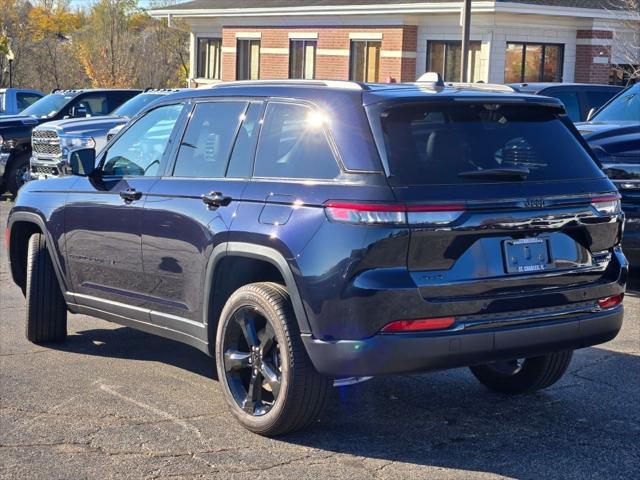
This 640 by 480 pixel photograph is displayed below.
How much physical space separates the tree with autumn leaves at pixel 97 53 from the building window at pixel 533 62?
61.9ft

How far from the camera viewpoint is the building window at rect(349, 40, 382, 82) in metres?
29.8

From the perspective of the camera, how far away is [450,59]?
28.6 meters

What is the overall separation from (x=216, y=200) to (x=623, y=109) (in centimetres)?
767

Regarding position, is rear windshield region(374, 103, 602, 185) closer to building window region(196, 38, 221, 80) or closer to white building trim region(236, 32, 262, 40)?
white building trim region(236, 32, 262, 40)

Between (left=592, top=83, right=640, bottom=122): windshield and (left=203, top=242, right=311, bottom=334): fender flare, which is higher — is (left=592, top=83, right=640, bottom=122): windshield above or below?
above

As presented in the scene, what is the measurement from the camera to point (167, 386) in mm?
6379

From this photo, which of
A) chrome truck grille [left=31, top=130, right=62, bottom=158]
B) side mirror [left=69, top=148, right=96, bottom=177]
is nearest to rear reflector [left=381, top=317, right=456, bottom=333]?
side mirror [left=69, top=148, right=96, bottom=177]

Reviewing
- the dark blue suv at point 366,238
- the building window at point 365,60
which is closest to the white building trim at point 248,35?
the building window at point 365,60

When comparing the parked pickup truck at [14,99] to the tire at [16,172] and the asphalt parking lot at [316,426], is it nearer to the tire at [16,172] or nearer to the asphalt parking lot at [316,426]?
the tire at [16,172]

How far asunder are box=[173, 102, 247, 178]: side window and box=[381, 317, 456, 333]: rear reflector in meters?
1.53

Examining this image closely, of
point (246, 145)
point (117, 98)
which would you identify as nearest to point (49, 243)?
point (246, 145)

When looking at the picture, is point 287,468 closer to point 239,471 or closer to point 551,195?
point 239,471

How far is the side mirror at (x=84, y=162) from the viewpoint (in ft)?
22.6

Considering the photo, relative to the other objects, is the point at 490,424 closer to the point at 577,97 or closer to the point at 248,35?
the point at 577,97
